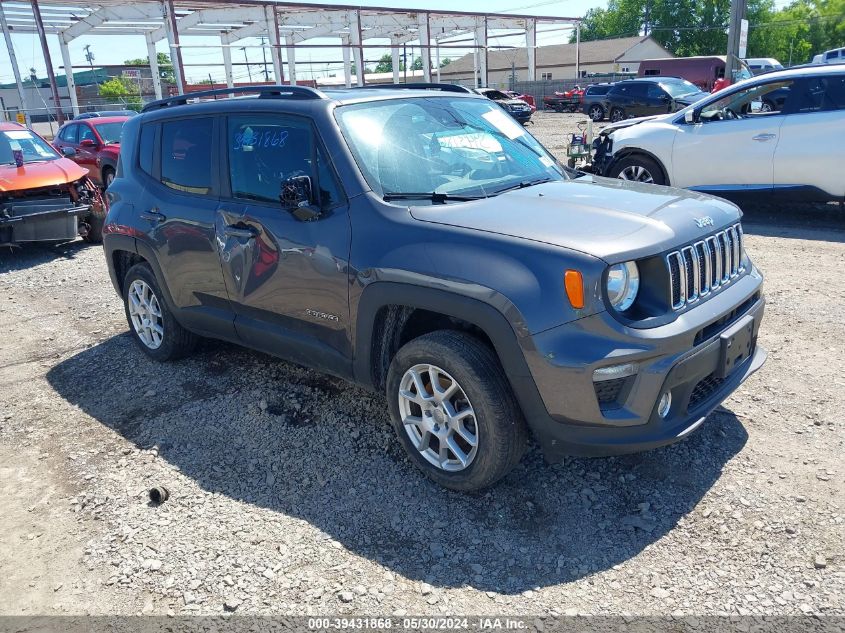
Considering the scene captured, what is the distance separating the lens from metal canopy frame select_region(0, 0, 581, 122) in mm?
28359

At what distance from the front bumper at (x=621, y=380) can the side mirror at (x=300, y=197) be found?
57.8 inches

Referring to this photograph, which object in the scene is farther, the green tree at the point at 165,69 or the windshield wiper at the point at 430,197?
the green tree at the point at 165,69

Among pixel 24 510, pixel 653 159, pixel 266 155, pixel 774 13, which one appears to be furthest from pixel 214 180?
pixel 774 13

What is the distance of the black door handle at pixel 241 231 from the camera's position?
3.98 metres

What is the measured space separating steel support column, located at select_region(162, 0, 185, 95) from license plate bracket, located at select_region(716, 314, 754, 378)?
29.9 meters

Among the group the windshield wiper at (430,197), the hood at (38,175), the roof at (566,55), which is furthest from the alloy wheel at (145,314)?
the roof at (566,55)

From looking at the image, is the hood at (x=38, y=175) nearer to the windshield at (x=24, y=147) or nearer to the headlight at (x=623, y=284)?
the windshield at (x=24, y=147)

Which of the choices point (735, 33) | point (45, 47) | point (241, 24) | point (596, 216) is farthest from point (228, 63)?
point (596, 216)

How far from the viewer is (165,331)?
5129 mm

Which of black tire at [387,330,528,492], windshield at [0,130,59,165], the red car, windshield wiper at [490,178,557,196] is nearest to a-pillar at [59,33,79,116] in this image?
the red car

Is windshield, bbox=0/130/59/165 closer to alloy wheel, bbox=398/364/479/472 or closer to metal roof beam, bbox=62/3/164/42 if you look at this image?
alloy wheel, bbox=398/364/479/472

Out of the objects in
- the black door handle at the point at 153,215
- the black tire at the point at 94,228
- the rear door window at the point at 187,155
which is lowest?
the black tire at the point at 94,228

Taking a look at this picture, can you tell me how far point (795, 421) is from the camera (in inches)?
153

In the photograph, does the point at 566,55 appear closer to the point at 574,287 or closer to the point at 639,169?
the point at 639,169
